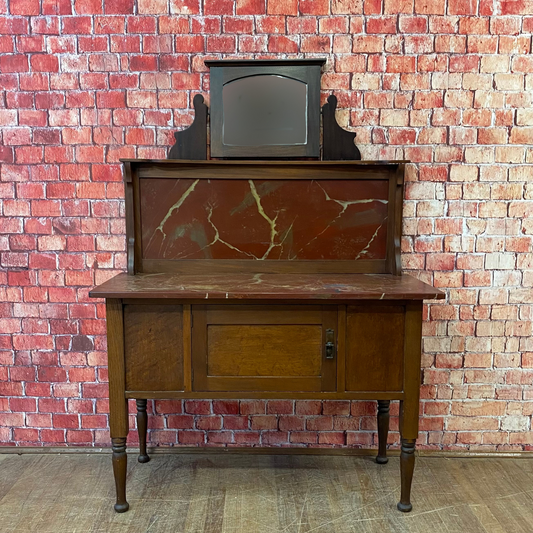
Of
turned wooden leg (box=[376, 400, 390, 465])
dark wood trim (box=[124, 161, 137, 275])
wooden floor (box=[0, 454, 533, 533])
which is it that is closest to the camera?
wooden floor (box=[0, 454, 533, 533])

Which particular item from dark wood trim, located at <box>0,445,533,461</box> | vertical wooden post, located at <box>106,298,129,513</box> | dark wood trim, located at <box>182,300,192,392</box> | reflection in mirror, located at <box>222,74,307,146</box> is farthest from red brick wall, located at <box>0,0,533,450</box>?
dark wood trim, located at <box>182,300,192,392</box>

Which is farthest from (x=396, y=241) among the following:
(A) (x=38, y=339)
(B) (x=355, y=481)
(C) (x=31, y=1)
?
(C) (x=31, y=1)

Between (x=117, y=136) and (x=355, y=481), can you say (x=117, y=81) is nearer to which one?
(x=117, y=136)

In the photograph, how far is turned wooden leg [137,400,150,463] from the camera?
2.29 meters

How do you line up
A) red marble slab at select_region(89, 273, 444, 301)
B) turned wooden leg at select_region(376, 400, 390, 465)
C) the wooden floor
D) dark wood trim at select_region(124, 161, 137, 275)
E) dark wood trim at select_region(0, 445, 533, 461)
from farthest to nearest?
dark wood trim at select_region(0, 445, 533, 461)
turned wooden leg at select_region(376, 400, 390, 465)
dark wood trim at select_region(124, 161, 137, 275)
the wooden floor
red marble slab at select_region(89, 273, 444, 301)

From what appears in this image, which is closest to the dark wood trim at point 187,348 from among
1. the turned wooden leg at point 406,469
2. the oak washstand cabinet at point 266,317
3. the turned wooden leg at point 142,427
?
the oak washstand cabinet at point 266,317

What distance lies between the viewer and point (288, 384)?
1811 mm

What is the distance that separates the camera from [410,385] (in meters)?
1.82

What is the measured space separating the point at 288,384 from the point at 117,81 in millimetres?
1589

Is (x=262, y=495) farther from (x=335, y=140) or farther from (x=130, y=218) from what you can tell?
(x=335, y=140)

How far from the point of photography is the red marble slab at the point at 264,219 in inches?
87.4

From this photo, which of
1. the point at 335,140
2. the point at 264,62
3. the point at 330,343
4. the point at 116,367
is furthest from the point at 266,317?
the point at 264,62

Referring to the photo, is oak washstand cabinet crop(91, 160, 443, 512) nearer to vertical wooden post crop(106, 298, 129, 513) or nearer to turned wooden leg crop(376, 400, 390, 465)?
vertical wooden post crop(106, 298, 129, 513)

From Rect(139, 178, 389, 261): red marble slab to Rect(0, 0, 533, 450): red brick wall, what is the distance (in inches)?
7.7
